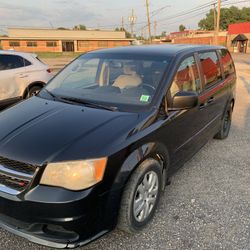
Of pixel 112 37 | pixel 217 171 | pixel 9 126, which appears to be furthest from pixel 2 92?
pixel 112 37

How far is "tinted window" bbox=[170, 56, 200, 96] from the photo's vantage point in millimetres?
3555

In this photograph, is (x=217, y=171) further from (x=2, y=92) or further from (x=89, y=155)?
(x=2, y=92)

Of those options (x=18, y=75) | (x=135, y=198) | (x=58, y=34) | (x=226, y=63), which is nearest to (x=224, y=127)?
(x=226, y=63)

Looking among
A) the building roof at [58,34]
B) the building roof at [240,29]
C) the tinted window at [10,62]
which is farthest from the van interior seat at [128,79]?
the building roof at [240,29]

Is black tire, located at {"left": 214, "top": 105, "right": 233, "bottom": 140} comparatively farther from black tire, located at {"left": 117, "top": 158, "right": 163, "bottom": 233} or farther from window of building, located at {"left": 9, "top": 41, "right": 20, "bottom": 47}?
window of building, located at {"left": 9, "top": 41, "right": 20, "bottom": 47}

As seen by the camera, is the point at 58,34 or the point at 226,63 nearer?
the point at 226,63

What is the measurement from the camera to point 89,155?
2475mm

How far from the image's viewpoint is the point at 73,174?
2.41 metres

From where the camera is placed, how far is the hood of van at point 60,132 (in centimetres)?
249

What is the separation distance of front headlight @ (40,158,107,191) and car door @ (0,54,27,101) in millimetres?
5556

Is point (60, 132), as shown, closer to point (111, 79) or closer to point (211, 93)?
point (111, 79)

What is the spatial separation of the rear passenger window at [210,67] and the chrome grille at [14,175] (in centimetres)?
280

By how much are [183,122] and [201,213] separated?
103 cm

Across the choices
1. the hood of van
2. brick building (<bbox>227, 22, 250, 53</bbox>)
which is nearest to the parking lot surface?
the hood of van
